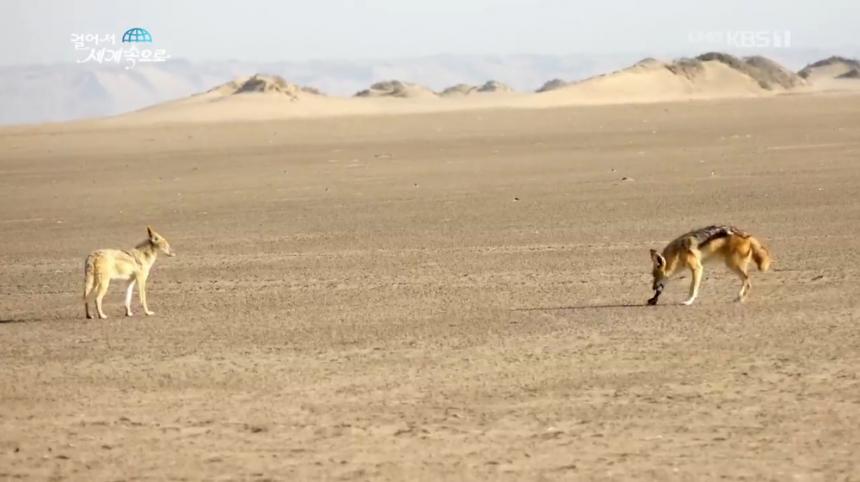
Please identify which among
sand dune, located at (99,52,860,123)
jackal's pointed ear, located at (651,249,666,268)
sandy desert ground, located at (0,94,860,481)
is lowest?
sandy desert ground, located at (0,94,860,481)

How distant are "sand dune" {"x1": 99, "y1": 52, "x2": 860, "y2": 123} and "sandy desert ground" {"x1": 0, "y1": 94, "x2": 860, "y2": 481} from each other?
1587 inches

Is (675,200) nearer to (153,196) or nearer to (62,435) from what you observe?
(153,196)

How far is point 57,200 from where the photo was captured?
28906 millimetres

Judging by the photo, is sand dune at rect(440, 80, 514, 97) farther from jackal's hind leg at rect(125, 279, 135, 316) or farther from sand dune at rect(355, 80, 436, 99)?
jackal's hind leg at rect(125, 279, 135, 316)

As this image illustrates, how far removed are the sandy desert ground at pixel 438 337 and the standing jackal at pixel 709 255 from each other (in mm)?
257

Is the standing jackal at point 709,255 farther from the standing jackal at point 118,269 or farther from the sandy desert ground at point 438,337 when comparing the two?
the standing jackal at point 118,269

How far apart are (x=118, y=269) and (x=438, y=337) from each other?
3541 millimetres

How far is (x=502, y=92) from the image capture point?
87.7 m

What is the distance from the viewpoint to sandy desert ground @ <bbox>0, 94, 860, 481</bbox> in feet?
29.7

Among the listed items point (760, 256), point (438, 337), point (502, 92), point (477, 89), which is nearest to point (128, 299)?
point (438, 337)

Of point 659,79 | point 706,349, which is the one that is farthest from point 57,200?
point 659,79

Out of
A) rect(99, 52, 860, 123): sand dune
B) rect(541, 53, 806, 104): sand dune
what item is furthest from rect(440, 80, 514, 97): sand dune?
rect(541, 53, 806, 104): sand dune

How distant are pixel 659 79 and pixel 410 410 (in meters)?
77.1

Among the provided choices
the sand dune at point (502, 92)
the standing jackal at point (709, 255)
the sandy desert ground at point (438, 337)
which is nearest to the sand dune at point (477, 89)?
the sand dune at point (502, 92)
